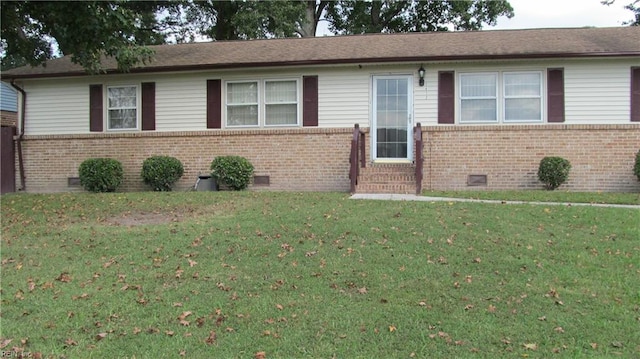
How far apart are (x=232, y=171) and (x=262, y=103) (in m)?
2.11

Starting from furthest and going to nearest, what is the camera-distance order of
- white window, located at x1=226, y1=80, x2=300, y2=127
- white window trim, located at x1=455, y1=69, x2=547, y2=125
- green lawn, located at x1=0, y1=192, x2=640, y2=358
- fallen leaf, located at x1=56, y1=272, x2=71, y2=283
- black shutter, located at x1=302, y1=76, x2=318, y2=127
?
white window, located at x1=226, y1=80, x2=300, y2=127 → black shutter, located at x1=302, y1=76, x2=318, y2=127 → white window trim, located at x1=455, y1=69, x2=547, y2=125 → fallen leaf, located at x1=56, y1=272, x2=71, y2=283 → green lawn, located at x1=0, y1=192, x2=640, y2=358

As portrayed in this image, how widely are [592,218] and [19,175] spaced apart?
1421 centimetres

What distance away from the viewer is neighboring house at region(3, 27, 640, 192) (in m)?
11.4

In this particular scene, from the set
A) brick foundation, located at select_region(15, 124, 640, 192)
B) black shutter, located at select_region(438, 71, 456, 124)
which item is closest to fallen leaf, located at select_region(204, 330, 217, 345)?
brick foundation, located at select_region(15, 124, 640, 192)

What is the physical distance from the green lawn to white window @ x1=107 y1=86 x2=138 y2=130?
587 cm

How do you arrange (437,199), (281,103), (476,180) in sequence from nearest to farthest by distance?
(437,199) → (476,180) → (281,103)

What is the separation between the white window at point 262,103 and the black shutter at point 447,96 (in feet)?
12.0

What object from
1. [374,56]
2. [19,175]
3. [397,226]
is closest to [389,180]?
[374,56]

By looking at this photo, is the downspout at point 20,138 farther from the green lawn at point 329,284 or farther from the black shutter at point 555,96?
the black shutter at point 555,96

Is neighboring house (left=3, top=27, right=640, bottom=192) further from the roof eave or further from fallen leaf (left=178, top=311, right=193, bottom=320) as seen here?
fallen leaf (left=178, top=311, right=193, bottom=320)

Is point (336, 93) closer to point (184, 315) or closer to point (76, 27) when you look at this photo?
point (76, 27)

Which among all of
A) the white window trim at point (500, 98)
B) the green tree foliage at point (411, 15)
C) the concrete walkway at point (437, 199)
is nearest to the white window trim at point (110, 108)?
the concrete walkway at point (437, 199)

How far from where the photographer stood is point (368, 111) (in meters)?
12.2

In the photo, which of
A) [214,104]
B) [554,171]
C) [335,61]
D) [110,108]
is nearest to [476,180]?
[554,171]
